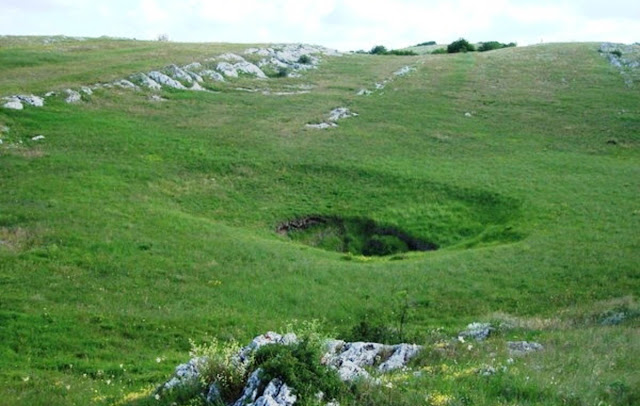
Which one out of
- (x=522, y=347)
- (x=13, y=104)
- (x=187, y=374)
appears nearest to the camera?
(x=187, y=374)

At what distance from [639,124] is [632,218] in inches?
1131

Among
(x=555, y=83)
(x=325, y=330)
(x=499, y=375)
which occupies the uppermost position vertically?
(x=555, y=83)

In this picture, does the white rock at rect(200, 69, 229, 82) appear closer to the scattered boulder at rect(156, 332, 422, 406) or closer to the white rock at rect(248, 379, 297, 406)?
the scattered boulder at rect(156, 332, 422, 406)

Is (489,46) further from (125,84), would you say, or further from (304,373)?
(304,373)

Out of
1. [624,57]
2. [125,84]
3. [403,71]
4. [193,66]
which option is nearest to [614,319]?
[125,84]

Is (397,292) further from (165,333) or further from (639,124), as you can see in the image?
(639,124)

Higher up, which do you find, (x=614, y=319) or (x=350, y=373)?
(x=350, y=373)

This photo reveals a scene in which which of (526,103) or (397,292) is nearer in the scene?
(397,292)

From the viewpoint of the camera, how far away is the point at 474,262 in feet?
109

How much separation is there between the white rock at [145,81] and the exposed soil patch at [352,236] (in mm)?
33619

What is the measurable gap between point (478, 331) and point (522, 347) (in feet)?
15.1

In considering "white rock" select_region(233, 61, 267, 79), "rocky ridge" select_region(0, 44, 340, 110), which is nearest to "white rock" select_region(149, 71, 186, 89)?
"rocky ridge" select_region(0, 44, 340, 110)

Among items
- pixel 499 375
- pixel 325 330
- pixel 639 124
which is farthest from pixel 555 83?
pixel 499 375

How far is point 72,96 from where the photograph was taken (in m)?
57.9
